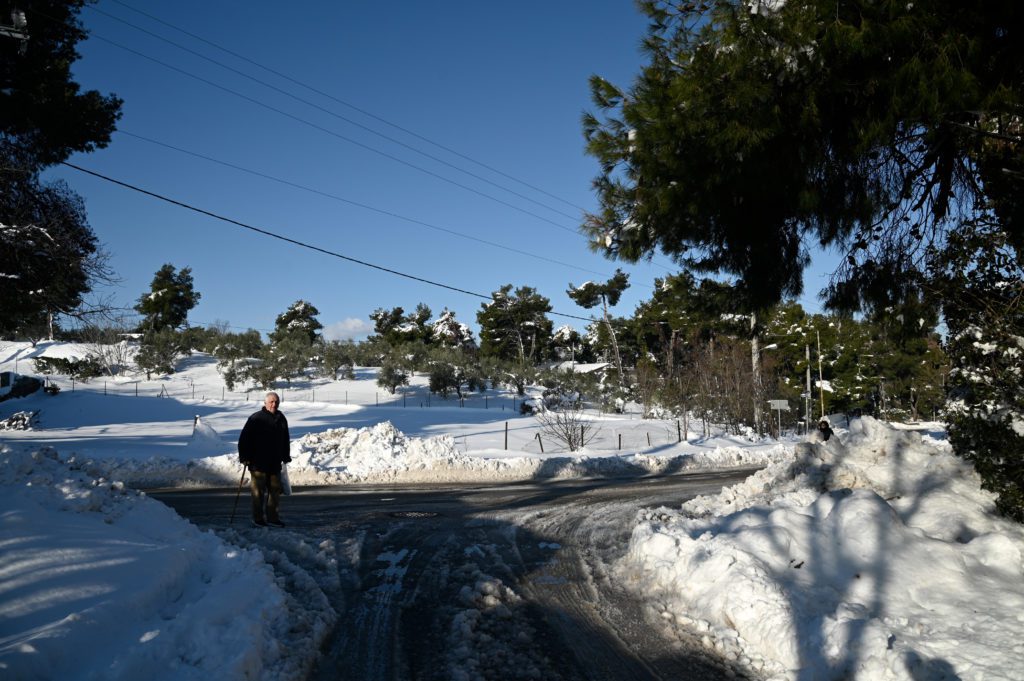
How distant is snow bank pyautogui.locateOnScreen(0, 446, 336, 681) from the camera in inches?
138

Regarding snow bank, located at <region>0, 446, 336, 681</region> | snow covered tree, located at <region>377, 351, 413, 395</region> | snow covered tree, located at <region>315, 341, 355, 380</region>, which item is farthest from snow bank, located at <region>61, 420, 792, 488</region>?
snow covered tree, located at <region>315, 341, 355, 380</region>

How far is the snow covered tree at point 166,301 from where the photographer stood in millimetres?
68250

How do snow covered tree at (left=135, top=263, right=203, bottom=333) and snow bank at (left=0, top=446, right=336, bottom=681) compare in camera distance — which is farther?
snow covered tree at (left=135, top=263, right=203, bottom=333)

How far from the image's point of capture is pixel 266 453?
8984 millimetres

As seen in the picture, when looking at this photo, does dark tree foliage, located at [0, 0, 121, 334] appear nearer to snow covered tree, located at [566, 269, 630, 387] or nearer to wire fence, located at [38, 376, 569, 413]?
wire fence, located at [38, 376, 569, 413]

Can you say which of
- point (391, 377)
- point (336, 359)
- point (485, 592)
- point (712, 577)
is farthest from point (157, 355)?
point (712, 577)

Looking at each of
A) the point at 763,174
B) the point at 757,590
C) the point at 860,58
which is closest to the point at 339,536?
the point at 757,590

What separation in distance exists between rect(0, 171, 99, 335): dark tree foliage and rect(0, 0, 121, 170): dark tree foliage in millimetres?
1355

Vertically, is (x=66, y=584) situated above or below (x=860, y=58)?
below

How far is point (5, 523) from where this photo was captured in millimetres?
4641

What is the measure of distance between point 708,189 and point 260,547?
6518 millimetres

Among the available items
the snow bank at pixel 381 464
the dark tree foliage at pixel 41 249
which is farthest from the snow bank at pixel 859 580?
the dark tree foliage at pixel 41 249

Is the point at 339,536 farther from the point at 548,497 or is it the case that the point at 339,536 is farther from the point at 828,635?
the point at 828,635

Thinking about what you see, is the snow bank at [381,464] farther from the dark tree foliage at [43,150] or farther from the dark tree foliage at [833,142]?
the dark tree foliage at [833,142]
